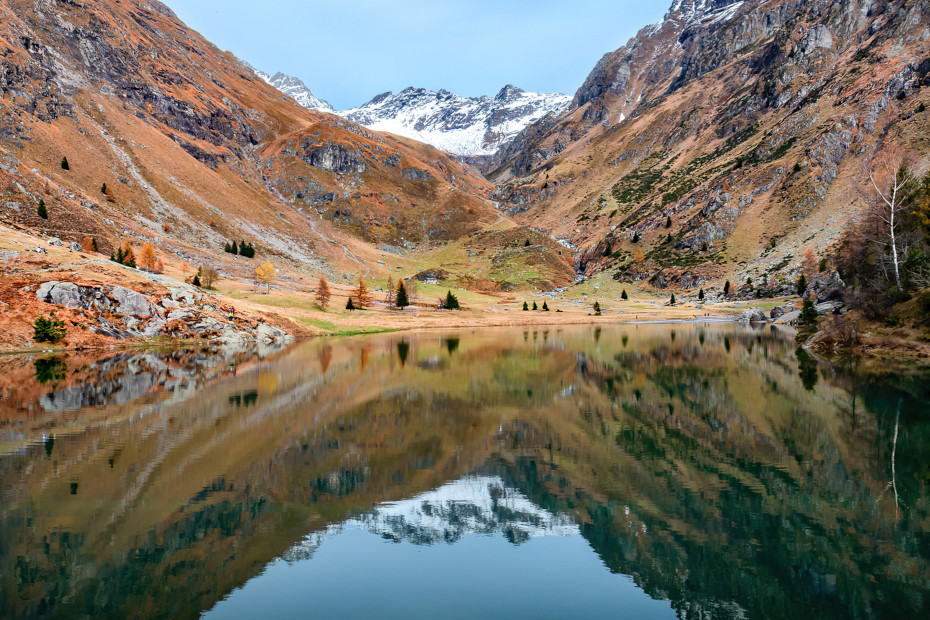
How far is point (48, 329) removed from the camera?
45531 mm

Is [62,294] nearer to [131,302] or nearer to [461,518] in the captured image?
[131,302]

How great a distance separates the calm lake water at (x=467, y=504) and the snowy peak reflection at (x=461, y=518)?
0.20 feet

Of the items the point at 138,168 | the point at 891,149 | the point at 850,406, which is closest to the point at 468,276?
the point at 138,168

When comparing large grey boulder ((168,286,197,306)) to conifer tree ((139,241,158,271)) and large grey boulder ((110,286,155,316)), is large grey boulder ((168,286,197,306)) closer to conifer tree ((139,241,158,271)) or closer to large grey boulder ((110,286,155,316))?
large grey boulder ((110,286,155,316))

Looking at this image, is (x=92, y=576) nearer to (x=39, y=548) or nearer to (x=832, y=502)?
(x=39, y=548)

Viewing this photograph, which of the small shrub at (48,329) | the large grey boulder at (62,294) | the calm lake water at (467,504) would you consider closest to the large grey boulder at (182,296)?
the large grey boulder at (62,294)

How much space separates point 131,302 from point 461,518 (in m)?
56.7

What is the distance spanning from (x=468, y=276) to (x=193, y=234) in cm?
7850

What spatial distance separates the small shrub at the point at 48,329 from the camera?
148 feet

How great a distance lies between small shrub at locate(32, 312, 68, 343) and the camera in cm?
4525

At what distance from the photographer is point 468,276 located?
495 ft

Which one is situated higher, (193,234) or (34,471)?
(193,234)

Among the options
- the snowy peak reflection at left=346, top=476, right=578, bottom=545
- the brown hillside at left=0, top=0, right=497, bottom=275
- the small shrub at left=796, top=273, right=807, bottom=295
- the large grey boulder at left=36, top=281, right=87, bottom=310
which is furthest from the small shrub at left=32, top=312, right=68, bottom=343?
the small shrub at left=796, top=273, right=807, bottom=295

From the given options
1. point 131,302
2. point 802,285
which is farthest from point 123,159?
point 802,285
